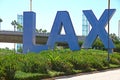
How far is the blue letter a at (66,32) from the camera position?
46.3 m

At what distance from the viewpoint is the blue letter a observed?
4628 cm

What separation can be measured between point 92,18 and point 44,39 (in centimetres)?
4106

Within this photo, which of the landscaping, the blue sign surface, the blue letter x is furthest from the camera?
the blue sign surface

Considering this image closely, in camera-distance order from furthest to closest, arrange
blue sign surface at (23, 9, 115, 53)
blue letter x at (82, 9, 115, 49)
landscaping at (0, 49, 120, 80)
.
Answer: blue sign surface at (23, 9, 115, 53) < blue letter x at (82, 9, 115, 49) < landscaping at (0, 49, 120, 80)

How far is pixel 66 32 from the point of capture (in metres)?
46.6

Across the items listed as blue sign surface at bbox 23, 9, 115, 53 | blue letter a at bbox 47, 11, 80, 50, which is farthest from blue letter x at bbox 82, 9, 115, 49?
blue letter a at bbox 47, 11, 80, 50

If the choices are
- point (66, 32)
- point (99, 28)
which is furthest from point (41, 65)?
point (99, 28)

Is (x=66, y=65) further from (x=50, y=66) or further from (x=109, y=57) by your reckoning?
(x=109, y=57)

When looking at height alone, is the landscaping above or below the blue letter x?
below

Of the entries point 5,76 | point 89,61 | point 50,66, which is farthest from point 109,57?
point 5,76

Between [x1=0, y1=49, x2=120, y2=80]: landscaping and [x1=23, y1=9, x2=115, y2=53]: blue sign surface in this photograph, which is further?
[x1=23, y1=9, x2=115, y2=53]: blue sign surface

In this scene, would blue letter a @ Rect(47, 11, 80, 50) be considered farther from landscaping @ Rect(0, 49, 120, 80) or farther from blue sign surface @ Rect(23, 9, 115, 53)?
landscaping @ Rect(0, 49, 120, 80)

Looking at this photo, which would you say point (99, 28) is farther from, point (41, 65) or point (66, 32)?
point (41, 65)

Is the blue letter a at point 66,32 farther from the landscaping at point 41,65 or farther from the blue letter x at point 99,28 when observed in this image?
the landscaping at point 41,65
